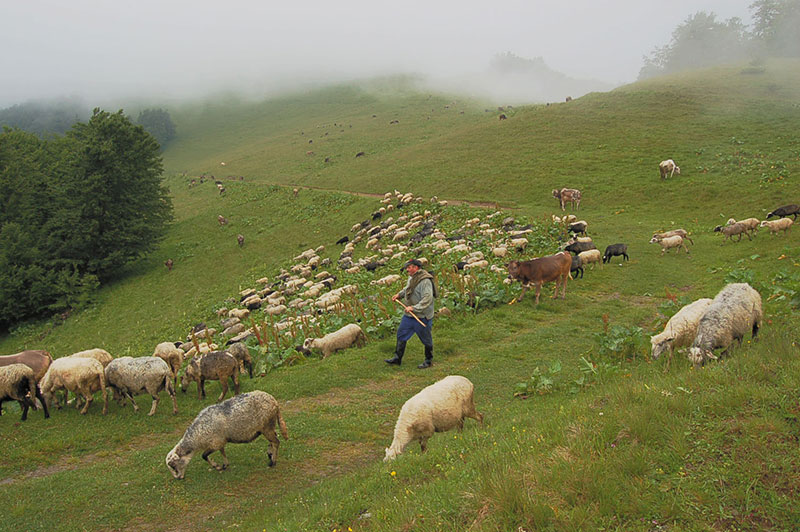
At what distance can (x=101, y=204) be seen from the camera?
124 ft

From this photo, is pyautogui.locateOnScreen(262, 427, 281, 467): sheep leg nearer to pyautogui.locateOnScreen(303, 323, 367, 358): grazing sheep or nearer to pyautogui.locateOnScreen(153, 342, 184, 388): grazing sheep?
pyautogui.locateOnScreen(303, 323, 367, 358): grazing sheep

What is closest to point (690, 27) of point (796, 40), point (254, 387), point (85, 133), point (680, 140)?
point (796, 40)

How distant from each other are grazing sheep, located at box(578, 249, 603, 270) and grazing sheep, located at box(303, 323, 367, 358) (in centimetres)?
1150

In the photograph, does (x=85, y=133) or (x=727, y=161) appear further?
(x=85, y=133)

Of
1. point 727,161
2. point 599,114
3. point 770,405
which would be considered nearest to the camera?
point 770,405

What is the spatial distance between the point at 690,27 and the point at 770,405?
147 meters

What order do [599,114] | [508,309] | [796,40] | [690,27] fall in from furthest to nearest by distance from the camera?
[690,27] < [796,40] < [599,114] < [508,309]

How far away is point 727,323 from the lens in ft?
25.6

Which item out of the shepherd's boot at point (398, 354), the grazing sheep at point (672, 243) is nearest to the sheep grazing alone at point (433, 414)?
the shepherd's boot at point (398, 354)

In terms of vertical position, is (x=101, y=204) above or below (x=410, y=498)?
above

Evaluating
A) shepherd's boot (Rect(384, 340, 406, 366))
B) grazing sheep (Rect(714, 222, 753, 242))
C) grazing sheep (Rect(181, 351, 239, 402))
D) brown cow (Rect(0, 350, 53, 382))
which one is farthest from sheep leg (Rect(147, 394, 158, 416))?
grazing sheep (Rect(714, 222, 753, 242))

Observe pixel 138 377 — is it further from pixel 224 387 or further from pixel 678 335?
pixel 678 335

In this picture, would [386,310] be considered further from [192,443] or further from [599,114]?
[599,114]

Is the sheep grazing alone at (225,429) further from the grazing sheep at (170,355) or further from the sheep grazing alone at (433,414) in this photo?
the grazing sheep at (170,355)
